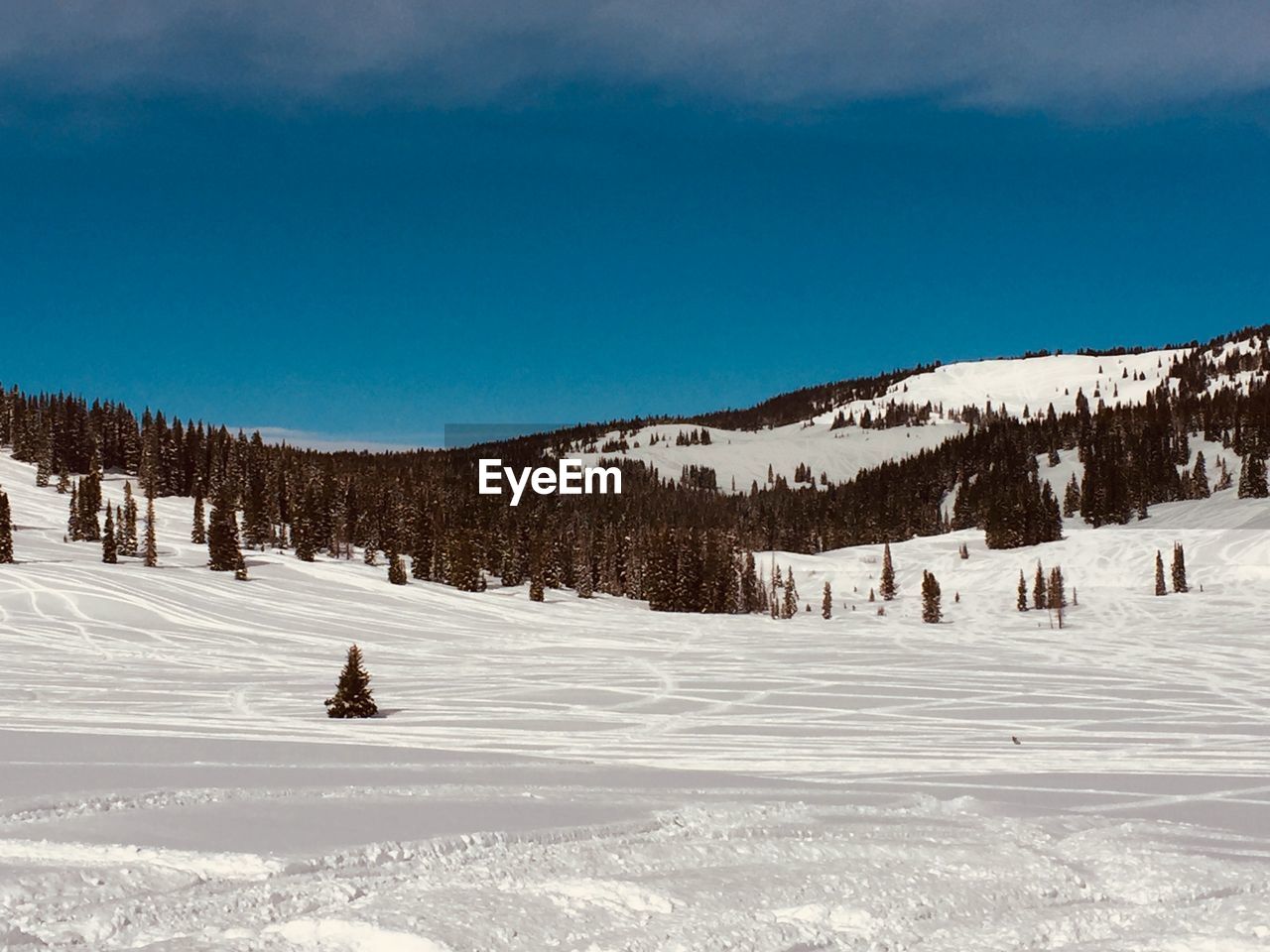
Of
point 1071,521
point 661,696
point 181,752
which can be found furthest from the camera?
point 1071,521

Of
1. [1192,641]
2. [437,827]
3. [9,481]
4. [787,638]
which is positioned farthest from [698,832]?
[9,481]

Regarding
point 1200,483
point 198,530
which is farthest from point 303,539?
point 1200,483

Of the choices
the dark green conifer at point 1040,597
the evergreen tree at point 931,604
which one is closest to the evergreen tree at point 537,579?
the evergreen tree at point 931,604

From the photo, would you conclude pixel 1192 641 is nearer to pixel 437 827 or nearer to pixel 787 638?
pixel 787 638

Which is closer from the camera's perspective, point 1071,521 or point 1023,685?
point 1023,685

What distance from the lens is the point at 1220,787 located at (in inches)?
470

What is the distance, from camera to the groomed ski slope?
578cm

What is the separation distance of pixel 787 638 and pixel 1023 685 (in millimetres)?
23317

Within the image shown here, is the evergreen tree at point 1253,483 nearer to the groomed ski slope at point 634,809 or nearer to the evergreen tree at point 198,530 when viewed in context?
the groomed ski slope at point 634,809

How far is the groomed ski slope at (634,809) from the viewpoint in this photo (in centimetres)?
578

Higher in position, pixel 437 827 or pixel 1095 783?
pixel 437 827

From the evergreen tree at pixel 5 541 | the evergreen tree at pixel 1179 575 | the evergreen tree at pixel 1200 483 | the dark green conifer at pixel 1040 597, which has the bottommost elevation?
the dark green conifer at pixel 1040 597

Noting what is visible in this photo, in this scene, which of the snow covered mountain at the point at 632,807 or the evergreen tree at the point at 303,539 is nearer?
the snow covered mountain at the point at 632,807

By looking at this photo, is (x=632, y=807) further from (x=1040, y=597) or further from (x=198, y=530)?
(x=1040, y=597)
